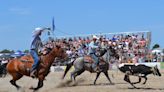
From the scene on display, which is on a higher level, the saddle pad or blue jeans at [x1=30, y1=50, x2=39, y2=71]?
blue jeans at [x1=30, y1=50, x2=39, y2=71]

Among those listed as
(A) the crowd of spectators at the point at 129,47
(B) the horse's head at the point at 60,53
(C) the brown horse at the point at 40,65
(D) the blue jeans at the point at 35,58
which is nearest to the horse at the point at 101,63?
(B) the horse's head at the point at 60,53

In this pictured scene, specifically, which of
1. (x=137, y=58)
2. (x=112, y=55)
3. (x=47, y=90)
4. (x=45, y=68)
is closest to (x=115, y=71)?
(x=137, y=58)

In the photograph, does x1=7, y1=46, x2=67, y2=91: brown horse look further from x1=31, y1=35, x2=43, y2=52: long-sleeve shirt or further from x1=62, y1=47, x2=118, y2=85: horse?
x1=62, y1=47, x2=118, y2=85: horse

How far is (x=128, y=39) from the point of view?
31266 mm

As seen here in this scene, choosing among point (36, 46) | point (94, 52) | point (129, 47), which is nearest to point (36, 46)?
point (36, 46)

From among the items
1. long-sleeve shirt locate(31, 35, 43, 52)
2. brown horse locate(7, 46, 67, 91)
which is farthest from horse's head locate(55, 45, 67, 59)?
long-sleeve shirt locate(31, 35, 43, 52)

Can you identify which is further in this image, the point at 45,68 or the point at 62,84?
the point at 62,84

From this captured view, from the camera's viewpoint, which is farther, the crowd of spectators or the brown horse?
the crowd of spectators

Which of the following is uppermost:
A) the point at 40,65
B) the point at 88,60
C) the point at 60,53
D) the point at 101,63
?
the point at 60,53

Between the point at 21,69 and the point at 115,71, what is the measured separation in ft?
46.5

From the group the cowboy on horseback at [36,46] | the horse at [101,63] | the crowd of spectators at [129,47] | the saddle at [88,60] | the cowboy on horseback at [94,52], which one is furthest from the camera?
the crowd of spectators at [129,47]

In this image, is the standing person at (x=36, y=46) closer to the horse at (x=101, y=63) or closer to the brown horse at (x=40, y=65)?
the brown horse at (x=40, y=65)

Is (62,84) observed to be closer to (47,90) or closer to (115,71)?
(47,90)

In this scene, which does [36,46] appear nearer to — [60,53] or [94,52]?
[60,53]
